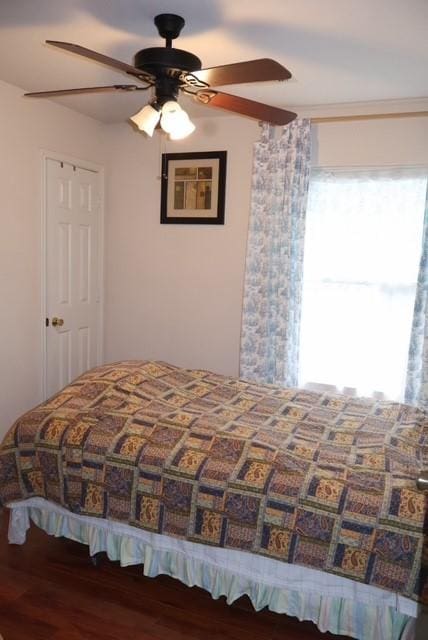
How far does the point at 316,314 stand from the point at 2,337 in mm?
2204

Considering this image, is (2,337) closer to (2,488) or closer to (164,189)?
(2,488)

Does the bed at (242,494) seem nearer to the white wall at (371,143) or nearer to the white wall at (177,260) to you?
the white wall at (177,260)

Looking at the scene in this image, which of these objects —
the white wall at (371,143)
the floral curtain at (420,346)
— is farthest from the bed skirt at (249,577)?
the white wall at (371,143)

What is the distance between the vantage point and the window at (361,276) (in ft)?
11.3

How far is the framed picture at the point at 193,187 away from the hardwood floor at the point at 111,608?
2.54 metres

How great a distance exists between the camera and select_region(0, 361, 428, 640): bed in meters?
1.90

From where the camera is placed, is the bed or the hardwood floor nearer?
the bed

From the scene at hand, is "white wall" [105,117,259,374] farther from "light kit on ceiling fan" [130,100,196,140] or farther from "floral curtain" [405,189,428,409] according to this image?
"light kit on ceiling fan" [130,100,196,140]

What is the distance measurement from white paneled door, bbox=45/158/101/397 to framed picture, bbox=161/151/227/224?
0.61m

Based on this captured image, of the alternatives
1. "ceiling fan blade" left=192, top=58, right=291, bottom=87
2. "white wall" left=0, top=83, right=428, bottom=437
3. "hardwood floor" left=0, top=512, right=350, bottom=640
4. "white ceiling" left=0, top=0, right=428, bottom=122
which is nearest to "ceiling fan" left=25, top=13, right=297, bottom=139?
"ceiling fan blade" left=192, top=58, right=291, bottom=87

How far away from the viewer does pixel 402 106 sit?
3.32 meters

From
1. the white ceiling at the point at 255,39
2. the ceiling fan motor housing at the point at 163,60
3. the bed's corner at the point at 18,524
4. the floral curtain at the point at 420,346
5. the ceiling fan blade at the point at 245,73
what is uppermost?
the white ceiling at the point at 255,39

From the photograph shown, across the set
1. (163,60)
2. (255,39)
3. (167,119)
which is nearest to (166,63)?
(163,60)

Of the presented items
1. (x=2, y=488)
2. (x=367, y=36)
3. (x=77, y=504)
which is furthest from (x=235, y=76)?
(x=2, y=488)
